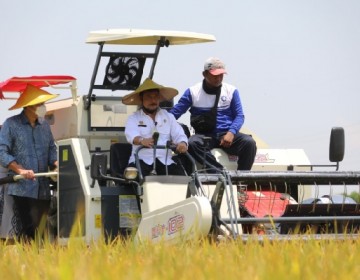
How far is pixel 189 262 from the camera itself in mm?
6352

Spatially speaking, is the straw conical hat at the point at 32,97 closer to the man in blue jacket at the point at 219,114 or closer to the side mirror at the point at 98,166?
the side mirror at the point at 98,166

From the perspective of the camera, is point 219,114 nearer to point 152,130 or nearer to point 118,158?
point 152,130

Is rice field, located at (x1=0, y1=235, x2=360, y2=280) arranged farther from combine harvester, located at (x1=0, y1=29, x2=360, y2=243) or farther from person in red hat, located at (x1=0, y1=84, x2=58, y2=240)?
person in red hat, located at (x1=0, y1=84, x2=58, y2=240)

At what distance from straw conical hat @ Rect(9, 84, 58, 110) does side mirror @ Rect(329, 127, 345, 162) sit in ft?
9.61

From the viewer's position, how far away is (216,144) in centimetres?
1178

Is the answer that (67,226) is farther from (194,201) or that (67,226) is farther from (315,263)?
(315,263)

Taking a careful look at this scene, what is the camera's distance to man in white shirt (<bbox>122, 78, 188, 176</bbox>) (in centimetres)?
1103

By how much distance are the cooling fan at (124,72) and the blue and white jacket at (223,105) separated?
0.80m

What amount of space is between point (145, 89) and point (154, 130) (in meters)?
0.43

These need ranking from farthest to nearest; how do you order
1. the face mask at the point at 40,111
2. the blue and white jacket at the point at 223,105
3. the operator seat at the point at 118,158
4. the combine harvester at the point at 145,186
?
the blue and white jacket at the point at 223,105 < the face mask at the point at 40,111 < the operator seat at the point at 118,158 < the combine harvester at the point at 145,186

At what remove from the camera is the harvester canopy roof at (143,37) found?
11680 millimetres

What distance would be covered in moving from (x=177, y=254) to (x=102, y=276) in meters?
1.60

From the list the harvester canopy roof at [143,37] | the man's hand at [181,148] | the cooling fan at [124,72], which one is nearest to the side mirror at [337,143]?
the man's hand at [181,148]

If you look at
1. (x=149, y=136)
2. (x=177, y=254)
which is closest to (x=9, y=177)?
(x=149, y=136)
